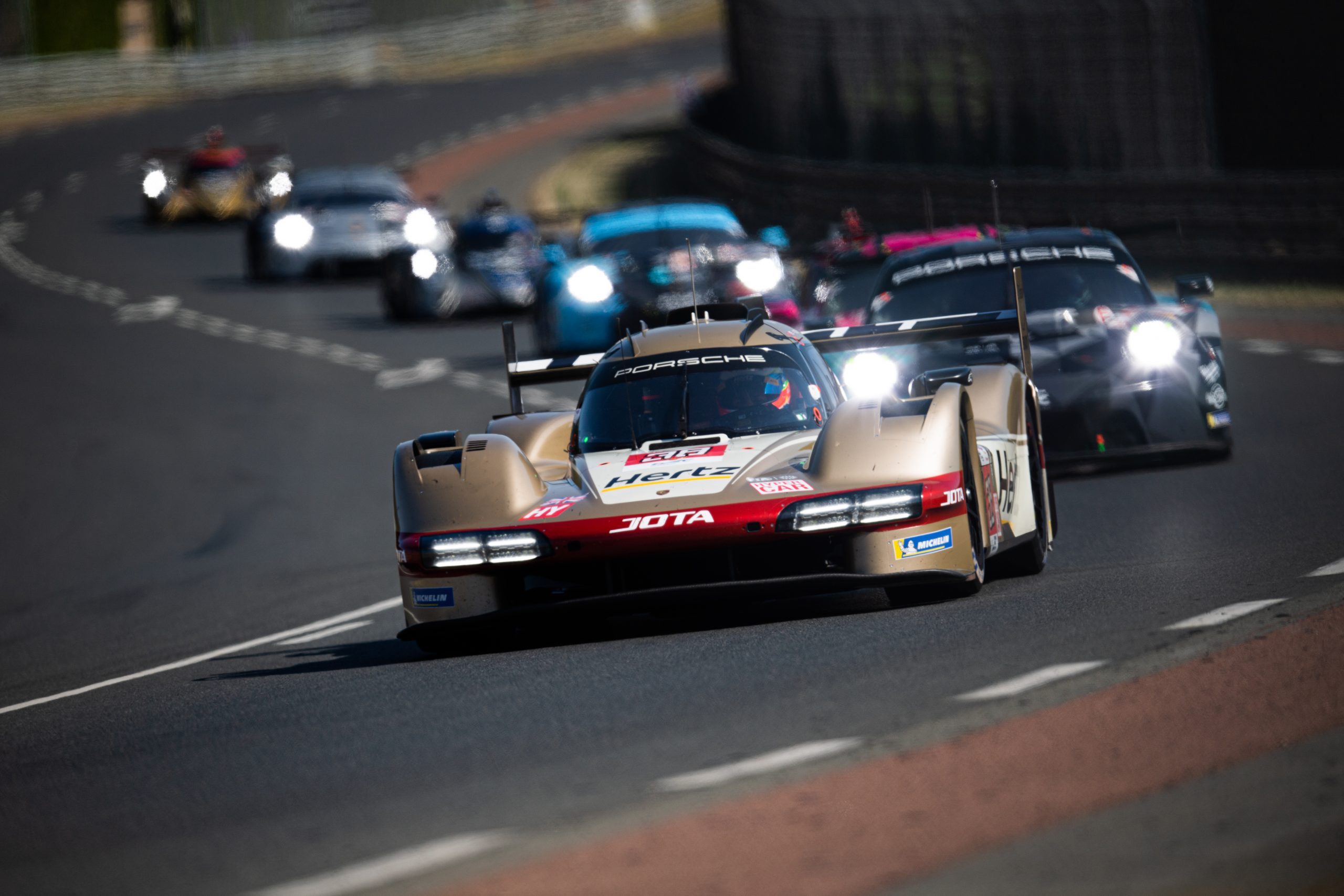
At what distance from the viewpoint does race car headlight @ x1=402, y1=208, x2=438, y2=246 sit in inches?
1125

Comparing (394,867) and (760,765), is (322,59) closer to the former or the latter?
(760,765)

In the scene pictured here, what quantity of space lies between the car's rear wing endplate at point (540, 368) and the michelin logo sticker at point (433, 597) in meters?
2.18

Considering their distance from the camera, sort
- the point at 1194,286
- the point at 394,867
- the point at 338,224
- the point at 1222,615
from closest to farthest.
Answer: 1. the point at 394,867
2. the point at 1222,615
3. the point at 1194,286
4. the point at 338,224

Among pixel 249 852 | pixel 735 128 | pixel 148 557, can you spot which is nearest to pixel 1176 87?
pixel 148 557

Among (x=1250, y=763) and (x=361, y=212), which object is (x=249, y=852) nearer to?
(x=1250, y=763)

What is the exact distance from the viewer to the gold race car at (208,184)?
39.2 m

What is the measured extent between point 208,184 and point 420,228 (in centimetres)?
1186

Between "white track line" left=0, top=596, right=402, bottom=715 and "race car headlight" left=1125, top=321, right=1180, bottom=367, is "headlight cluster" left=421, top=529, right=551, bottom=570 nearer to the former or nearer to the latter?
"white track line" left=0, top=596, right=402, bottom=715

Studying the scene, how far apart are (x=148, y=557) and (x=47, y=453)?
4950 mm

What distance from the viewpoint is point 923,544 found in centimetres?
834

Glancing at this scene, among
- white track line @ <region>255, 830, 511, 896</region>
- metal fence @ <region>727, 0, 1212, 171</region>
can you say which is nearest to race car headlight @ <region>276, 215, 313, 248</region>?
metal fence @ <region>727, 0, 1212, 171</region>

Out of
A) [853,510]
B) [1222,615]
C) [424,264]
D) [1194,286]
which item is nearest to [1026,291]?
[1194,286]

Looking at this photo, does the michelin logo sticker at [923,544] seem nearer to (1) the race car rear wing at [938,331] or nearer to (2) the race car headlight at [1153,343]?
(1) the race car rear wing at [938,331]

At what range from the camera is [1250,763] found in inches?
218
